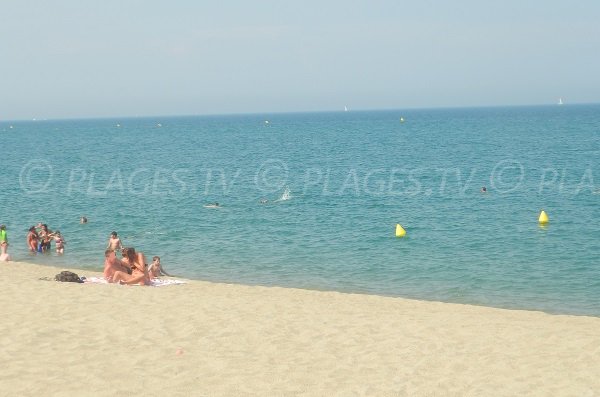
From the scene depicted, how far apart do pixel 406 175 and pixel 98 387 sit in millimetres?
50235

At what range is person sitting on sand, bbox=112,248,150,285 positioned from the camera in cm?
1930

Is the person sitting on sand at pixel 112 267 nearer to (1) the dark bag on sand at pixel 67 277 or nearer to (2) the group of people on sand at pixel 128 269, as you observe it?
(2) the group of people on sand at pixel 128 269

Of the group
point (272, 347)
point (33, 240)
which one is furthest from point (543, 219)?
point (272, 347)

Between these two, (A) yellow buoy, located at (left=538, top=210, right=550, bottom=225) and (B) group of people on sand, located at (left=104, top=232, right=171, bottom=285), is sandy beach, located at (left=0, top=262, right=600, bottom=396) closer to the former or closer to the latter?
(B) group of people on sand, located at (left=104, top=232, right=171, bottom=285)

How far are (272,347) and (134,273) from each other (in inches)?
308

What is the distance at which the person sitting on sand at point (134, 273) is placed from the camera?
1930 centimetres

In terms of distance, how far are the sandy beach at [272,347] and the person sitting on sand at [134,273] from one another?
1.18m

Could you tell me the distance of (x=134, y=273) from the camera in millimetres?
19719

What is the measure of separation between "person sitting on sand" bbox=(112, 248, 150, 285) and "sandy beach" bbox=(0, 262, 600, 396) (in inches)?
46.4

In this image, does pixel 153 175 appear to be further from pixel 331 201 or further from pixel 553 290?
pixel 553 290

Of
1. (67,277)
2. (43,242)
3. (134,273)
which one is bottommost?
(43,242)

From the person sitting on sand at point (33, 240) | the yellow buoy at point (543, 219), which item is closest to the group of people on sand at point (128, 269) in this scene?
the person sitting on sand at point (33, 240)

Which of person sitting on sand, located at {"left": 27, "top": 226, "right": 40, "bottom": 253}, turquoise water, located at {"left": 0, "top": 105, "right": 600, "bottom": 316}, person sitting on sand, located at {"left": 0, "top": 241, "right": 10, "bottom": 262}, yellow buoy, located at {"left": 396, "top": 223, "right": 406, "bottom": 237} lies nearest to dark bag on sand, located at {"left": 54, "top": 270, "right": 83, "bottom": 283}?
turquoise water, located at {"left": 0, "top": 105, "right": 600, "bottom": 316}

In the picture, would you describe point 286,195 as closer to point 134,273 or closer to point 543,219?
point 543,219
